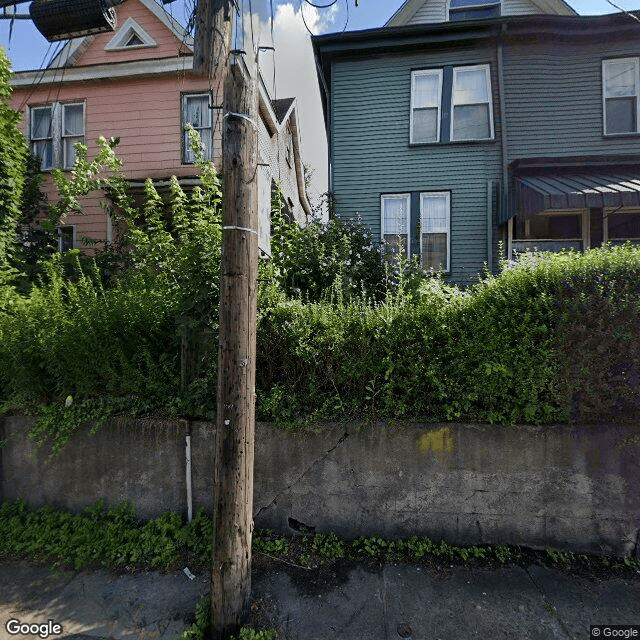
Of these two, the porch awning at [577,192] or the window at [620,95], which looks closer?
the porch awning at [577,192]

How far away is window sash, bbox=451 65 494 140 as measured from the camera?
8312mm

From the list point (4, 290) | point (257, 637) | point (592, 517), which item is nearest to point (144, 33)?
point (4, 290)

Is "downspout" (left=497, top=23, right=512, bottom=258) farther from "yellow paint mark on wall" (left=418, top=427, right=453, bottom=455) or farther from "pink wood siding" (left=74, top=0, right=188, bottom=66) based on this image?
"pink wood siding" (left=74, top=0, right=188, bottom=66)

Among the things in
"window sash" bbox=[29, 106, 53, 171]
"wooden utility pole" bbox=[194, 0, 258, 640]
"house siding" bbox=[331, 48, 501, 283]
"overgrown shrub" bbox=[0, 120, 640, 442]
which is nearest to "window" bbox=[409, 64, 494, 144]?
"house siding" bbox=[331, 48, 501, 283]

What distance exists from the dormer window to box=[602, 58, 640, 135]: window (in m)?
2.97

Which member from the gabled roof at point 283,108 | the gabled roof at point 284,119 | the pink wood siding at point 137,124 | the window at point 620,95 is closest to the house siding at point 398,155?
the gabled roof at point 284,119

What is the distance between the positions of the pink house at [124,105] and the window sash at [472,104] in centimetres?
445

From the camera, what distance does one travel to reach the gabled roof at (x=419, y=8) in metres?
8.68

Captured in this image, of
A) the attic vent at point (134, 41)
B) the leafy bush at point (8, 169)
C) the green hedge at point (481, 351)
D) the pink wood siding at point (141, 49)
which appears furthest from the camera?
the attic vent at point (134, 41)

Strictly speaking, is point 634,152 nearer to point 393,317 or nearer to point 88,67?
point 393,317

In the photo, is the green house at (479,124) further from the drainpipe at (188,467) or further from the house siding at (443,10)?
the drainpipe at (188,467)

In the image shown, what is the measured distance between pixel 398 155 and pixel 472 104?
2023 millimetres

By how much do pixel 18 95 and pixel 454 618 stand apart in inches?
499

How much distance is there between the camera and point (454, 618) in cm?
254
